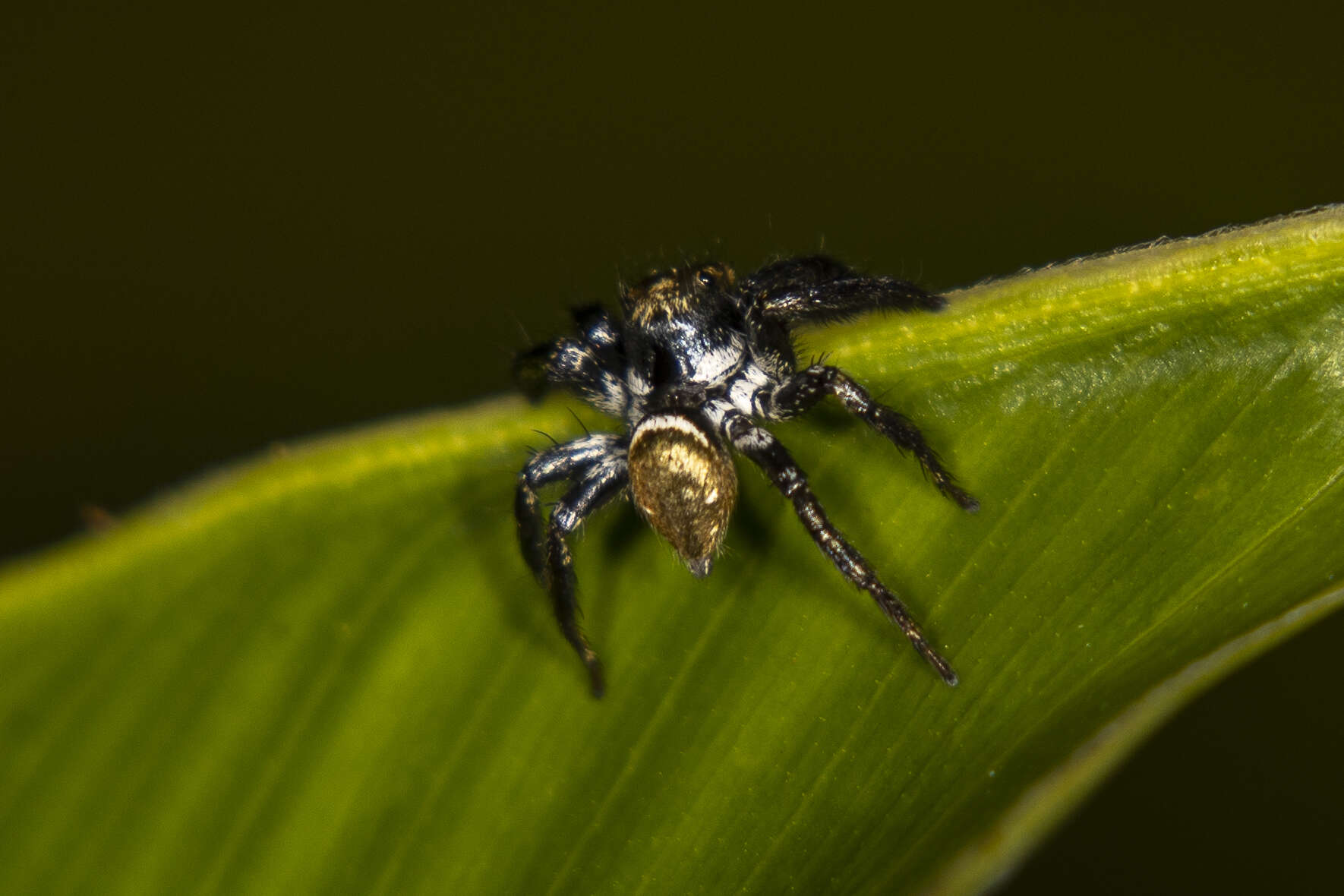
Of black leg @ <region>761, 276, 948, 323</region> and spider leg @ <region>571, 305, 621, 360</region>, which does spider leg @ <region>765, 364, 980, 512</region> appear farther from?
spider leg @ <region>571, 305, 621, 360</region>

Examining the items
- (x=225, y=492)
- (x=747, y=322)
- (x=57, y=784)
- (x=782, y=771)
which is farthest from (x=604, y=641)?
(x=747, y=322)

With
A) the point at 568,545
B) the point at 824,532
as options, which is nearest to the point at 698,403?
the point at 568,545

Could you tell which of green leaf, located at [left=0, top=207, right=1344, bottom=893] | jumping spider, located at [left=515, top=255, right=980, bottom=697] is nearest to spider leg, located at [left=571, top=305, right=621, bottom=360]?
jumping spider, located at [left=515, top=255, right=980, bottom=697]

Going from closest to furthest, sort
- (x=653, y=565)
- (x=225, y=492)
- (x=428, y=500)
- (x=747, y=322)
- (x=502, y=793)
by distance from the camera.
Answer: (x=225, y=492), (x=428, y=500), (x=502, y=793), (x=653, y=565), (x=747, y=322)

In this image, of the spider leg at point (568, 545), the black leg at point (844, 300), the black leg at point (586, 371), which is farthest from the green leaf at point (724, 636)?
the black leg at point (586, 371)

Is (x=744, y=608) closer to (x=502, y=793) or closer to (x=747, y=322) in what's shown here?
(x=502, y=793)

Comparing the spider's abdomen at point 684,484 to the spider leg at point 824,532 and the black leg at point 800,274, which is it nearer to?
the spider leg at point 824,532
